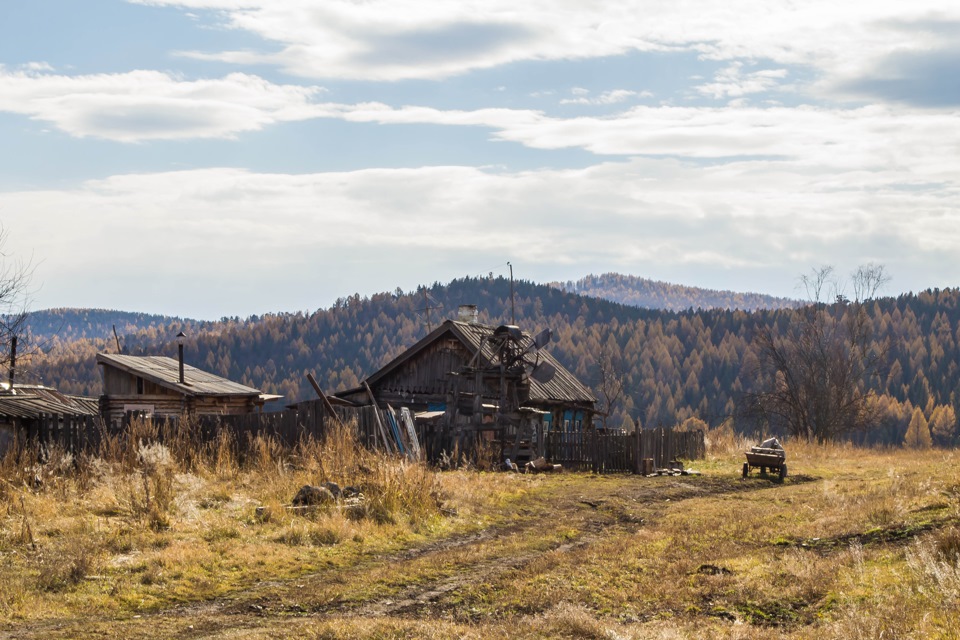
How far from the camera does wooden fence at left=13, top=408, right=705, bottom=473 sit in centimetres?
2303

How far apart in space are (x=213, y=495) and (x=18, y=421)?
14980mm

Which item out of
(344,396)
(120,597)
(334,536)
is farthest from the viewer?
(344,396)

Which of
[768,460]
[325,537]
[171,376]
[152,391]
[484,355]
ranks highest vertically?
[484,355]

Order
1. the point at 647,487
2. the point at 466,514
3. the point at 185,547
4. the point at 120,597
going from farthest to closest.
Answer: the point at 647,487
the point at 466,514
the point at 185,547
the point at 120,597

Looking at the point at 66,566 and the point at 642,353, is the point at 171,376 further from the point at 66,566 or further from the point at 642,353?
the point at 642,353

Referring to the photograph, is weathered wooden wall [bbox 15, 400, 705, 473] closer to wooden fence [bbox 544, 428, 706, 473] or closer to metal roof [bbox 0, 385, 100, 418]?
wooden fence [bbox 544, 428, 706, 473]

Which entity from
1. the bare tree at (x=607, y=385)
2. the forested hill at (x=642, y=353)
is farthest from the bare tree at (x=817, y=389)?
the forested hill at (x=642, y=353)

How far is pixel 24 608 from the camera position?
9.56 meters

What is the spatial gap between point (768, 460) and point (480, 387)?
8585 millimetres

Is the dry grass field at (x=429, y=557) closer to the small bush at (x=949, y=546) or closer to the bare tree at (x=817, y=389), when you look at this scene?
the small bush at (x=949, y=546)

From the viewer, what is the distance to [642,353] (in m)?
150

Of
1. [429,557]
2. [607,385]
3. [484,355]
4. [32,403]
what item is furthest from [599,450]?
[607,385]

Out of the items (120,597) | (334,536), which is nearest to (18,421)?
(334,536)

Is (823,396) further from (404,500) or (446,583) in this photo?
(446,583)
